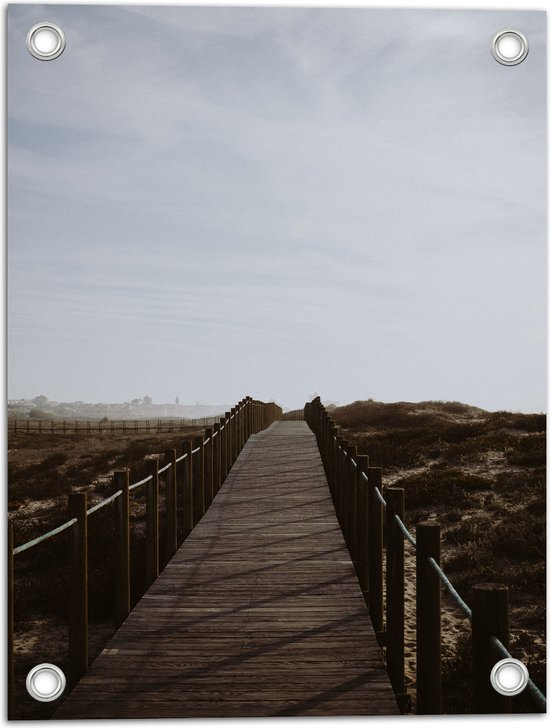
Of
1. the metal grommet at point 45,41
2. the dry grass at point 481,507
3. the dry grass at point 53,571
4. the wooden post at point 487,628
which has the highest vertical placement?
the metal grommet at point 45,41

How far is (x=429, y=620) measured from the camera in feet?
12.3

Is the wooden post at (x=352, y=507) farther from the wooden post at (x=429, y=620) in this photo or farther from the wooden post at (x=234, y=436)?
the wooden post at (x=234, y=436)

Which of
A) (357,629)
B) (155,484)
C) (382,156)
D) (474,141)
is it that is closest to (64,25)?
(382,156)

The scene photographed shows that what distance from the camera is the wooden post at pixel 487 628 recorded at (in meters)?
2.68

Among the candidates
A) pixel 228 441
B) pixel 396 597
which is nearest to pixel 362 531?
pixel 396 597

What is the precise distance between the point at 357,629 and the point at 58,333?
335 cm

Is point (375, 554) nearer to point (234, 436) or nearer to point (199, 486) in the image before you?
point (199, 486)

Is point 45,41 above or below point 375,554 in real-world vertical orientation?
above

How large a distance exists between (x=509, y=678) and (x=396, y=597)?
1529 mm

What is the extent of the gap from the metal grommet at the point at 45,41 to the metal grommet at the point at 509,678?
438cm

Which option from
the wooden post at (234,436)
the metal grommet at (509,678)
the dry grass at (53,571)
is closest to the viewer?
the metal grommet at (509,678)

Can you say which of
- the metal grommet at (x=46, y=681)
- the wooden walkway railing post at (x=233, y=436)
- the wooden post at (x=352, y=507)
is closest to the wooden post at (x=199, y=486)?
the wooden post at (x=352, y=507)

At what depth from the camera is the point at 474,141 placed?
198 inches

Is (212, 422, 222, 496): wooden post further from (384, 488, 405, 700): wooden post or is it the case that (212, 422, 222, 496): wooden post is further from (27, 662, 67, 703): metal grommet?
(27, 662, 67, 703): metal grommet
